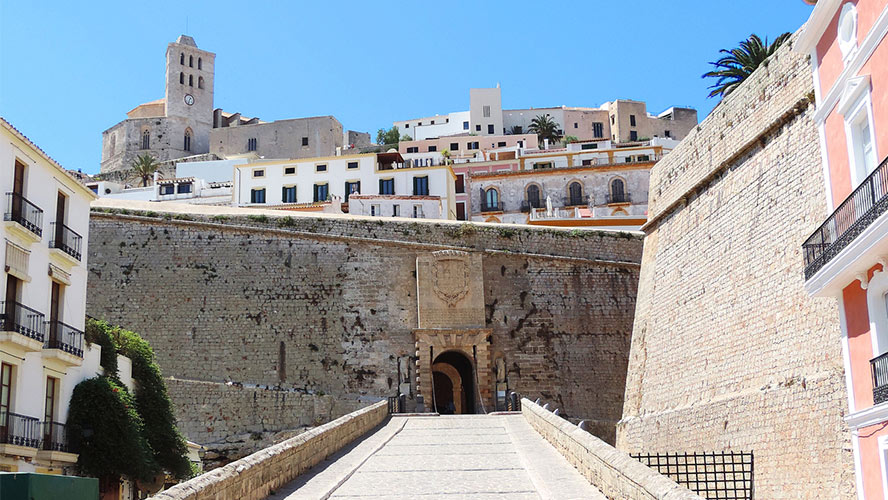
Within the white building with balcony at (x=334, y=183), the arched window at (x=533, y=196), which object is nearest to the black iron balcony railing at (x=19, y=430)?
the white building with balcony at (x=334, y=183)

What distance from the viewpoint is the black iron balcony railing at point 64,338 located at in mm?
18031

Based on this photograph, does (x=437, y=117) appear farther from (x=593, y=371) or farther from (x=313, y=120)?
(x=593, y=371)

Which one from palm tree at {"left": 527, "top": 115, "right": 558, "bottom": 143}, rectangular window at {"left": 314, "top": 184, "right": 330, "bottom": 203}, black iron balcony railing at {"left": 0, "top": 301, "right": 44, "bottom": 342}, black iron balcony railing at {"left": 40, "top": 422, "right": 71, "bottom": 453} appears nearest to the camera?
black iron balcony railing at {"left": 0, "top": 301, "right": 44, "bottom": 342}

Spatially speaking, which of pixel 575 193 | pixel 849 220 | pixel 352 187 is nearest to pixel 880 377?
pixel 849 220

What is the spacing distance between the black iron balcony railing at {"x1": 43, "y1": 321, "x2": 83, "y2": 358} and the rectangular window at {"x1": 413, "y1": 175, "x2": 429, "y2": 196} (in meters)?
25.6

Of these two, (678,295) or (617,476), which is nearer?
(617,476)

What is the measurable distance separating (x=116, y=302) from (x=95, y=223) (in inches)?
98.9

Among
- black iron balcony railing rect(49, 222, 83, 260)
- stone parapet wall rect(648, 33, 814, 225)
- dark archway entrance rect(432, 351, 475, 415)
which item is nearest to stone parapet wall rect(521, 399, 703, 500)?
stone parapet wall rect(648, 33, 814, 225)

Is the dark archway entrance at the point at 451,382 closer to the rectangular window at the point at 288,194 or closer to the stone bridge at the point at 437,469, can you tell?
the stone bridge at the point at 437,469

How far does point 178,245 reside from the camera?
27656mm

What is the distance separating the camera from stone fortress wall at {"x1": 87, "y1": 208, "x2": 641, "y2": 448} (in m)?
26.2

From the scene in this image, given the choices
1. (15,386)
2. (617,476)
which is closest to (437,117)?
(15,386)

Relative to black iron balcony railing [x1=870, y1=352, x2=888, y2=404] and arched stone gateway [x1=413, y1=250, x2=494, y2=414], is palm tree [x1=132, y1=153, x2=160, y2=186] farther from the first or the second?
black iron balcony railing [x1=870, y1=352, x2=888, y2=404]

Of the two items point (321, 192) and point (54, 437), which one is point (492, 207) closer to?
point (321, 192)
